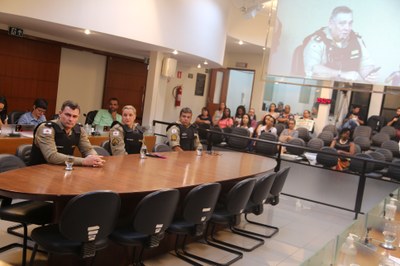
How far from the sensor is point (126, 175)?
11.1 feet

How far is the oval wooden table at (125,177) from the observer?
8.62ft

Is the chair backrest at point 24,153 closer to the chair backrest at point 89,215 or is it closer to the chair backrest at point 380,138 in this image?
the chair backrest at point 89,215

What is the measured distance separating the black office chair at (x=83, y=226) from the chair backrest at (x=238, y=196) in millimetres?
1263

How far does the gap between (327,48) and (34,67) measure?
5.91 metres

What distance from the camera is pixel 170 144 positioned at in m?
5.81

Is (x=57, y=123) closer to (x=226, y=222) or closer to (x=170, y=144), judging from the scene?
(x=226, y=222)

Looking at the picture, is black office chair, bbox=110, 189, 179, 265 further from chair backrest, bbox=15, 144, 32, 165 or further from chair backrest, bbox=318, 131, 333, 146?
chair backrest, bbox=318, 131, 333, 146

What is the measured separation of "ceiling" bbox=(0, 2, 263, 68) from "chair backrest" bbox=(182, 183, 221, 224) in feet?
14.2

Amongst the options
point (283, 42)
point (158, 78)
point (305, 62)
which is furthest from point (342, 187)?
point (158, 78)

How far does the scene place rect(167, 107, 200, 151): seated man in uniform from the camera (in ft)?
19.1

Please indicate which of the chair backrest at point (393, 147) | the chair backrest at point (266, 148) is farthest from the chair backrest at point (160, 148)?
the chair backrest at point (393, 147)

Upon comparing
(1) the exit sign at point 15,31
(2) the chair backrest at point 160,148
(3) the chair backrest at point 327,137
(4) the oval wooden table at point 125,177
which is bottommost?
(4) the oval wooden table at point 125,177

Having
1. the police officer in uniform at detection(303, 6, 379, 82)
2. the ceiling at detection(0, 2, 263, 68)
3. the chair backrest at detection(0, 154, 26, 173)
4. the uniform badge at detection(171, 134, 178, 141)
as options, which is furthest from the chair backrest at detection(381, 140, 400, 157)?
the chair backrest at detection(0, 154, 26, 173)

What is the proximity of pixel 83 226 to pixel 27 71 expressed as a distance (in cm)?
673
